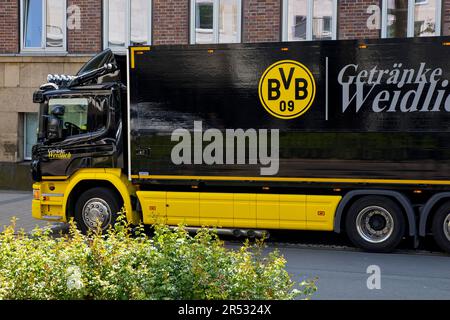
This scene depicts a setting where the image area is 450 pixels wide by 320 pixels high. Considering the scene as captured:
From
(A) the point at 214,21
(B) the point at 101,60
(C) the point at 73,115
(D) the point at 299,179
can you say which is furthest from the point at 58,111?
(A) the point at 214,21

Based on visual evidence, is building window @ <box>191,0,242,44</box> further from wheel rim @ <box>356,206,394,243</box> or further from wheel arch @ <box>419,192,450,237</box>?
wheel arch @ <box>419,192,450,237</box>

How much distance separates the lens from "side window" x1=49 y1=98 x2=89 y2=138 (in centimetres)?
1006

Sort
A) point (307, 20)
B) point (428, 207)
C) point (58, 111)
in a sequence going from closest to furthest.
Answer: point (428, 207), point (58, 111), point (307, 20)

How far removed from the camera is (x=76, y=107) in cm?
1014

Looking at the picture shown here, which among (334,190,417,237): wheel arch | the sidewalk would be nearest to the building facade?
the sidewalk

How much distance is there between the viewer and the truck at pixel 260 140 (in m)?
8.63

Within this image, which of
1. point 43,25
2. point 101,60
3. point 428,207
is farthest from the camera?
point 43,25

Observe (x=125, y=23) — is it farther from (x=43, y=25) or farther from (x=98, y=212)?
(x=98, y=212)

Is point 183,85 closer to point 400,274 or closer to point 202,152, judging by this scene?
point 202,152

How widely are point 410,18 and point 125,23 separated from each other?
852 cm

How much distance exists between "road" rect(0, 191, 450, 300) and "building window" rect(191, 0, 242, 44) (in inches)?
322

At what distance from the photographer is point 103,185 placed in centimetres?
1008

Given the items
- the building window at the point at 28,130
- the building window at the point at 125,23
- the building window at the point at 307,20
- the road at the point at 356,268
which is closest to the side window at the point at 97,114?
the road at the point at 356,268
